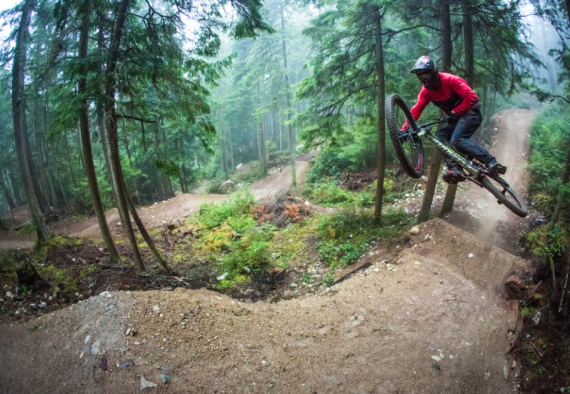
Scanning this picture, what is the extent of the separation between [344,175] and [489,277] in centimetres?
1156

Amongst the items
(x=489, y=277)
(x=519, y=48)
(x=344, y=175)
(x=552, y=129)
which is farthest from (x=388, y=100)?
(x=552, y=129)

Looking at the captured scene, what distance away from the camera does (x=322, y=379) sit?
4316 millimetres

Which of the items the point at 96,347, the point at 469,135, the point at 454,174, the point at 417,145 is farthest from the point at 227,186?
the point at 469,135

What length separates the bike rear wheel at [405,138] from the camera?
4191mm

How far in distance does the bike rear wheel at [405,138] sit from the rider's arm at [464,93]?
74 cm

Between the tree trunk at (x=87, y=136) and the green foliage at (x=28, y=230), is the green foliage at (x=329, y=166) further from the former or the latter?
the green foliage at (x=28, y=230)

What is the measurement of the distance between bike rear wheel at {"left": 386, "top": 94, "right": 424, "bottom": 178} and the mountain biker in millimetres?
426

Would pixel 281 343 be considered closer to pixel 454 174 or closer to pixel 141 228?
pixel 454 174

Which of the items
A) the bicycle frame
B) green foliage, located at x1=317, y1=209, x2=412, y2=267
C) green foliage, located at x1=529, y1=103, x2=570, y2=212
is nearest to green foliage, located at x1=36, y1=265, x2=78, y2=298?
green foliage, located at x1=317, y1=209, x2=412, y2=267

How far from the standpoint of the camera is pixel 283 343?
489 cm

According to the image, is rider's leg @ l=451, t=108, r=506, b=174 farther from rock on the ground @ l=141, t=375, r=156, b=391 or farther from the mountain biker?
rock on the ground @ l=141, t=375, r=156, b=391

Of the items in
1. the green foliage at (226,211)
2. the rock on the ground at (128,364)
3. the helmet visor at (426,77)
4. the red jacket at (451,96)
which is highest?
the helmet visor at (426,77)

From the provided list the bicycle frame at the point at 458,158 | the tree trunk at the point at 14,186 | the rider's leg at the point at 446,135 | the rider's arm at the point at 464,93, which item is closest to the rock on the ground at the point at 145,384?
the bicycle frame at the point at 458,158

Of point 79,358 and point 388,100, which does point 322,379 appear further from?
point 388,100
